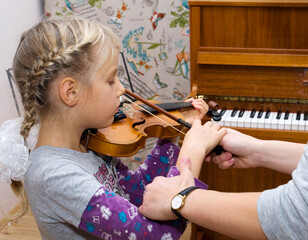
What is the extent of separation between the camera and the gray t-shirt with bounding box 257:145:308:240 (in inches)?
36.8

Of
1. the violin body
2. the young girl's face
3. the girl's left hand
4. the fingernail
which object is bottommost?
the girl's left hand

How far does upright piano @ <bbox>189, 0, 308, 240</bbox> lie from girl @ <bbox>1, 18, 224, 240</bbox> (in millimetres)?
890

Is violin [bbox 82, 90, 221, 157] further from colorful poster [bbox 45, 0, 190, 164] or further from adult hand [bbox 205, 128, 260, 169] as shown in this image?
colorful poster [bbox 45, 0, 190, 164]

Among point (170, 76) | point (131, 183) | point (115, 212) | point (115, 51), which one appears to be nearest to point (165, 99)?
point (170, 76)

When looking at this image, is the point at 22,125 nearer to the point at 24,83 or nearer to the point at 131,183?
the point at 24,83

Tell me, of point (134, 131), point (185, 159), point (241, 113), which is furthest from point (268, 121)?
point (185, 159)

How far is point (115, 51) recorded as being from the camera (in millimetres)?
1314

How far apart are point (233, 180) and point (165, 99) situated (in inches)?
42.3

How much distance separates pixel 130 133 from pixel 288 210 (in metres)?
0.72

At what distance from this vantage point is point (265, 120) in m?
2.08

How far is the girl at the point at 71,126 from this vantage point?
116 cm

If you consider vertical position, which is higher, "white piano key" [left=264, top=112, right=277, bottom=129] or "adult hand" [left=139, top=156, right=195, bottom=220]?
"adult hand" [left=139, top=156, right=195, bottom=220]

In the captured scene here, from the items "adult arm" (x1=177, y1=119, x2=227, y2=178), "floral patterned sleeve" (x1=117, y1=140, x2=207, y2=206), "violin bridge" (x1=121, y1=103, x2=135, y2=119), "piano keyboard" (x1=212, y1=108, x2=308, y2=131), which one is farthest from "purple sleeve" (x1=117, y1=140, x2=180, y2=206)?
"piano keyboard" (x1=212, y1=108, x2=308, y2=131)

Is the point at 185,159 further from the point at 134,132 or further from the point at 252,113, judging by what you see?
the point at 252,113
